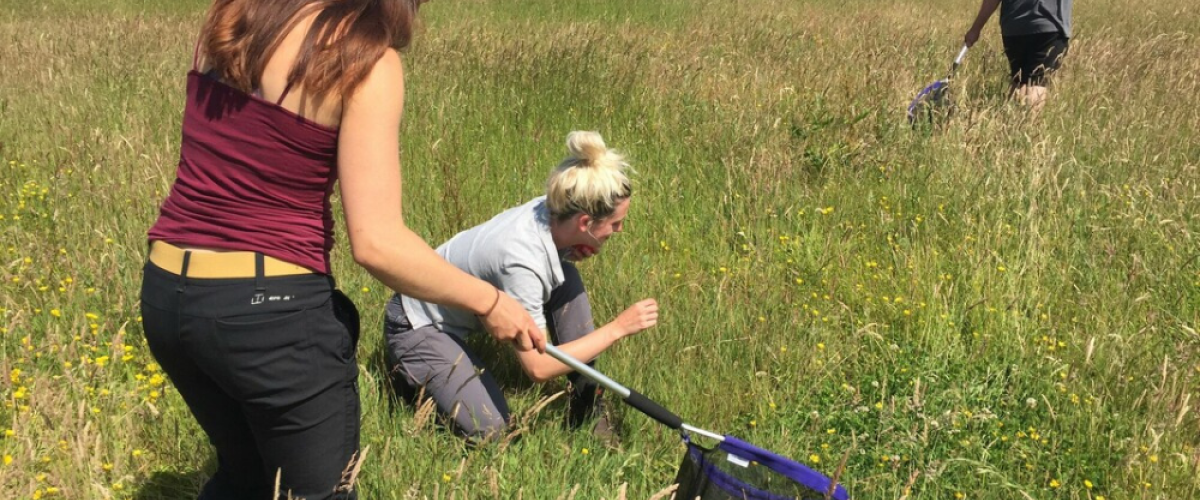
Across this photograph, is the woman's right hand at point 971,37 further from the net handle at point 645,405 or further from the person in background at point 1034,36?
the net handle at point 645,405

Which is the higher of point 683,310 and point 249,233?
point 249,233

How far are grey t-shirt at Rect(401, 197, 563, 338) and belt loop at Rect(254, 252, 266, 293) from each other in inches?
42.1

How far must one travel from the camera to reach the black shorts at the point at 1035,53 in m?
5.80

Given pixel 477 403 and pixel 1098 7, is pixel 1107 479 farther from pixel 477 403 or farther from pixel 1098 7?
pixel 1098 7

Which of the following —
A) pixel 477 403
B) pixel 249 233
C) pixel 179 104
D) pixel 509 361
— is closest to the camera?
pixel 249 233

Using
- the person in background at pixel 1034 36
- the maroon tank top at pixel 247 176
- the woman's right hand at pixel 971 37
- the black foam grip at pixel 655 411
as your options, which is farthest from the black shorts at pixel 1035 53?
the maroon tank top at pixel 247 176

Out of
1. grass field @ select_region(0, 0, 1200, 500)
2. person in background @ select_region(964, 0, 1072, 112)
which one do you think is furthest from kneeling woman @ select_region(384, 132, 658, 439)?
person in background @ select_region(964, 0, 1072, 112)

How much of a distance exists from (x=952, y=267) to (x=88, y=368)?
320cm

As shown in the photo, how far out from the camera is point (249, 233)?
1696 mm

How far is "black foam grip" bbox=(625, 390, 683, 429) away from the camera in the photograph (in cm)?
246

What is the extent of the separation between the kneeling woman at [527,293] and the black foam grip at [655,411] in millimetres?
284

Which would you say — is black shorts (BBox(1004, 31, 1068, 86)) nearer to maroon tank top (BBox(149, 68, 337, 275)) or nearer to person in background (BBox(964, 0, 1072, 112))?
person in background (BBox(964, 0, 1072, 112))

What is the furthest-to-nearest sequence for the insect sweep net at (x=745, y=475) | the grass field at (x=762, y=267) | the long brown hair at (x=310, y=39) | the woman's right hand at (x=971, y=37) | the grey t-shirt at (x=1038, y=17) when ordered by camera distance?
the woman's right hand at (x=971, y=37) → the grey t-shirt at (x=1038, y=17) → the grass field at (x=762, y=267) → the insect sweep net at (x=745, y=475) → the long brown hair at (x=310, y=39)

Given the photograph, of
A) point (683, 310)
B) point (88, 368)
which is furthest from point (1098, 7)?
point (88, 368)
